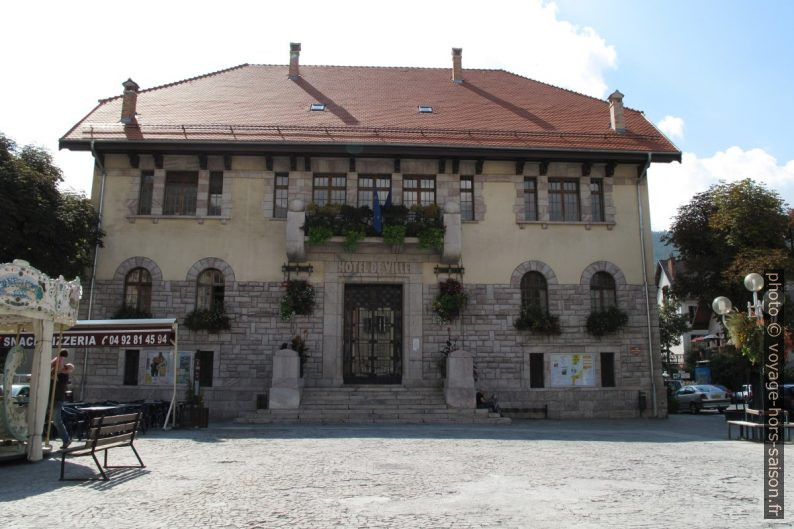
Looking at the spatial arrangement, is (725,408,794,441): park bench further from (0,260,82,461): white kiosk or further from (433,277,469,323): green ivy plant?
(0,260,82,461): white kiosk

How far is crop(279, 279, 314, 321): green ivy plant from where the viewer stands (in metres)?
19.2

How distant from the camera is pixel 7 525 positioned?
6.23m

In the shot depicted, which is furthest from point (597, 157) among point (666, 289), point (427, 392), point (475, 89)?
point (666, 289)

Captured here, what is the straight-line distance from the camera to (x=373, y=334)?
1983 centimetres

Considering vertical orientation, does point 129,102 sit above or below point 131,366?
above

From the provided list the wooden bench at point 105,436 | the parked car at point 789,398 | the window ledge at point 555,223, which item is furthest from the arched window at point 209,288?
the parked car at point 789,398

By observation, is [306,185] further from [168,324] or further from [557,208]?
[557,208]

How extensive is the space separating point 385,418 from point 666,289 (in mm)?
19707

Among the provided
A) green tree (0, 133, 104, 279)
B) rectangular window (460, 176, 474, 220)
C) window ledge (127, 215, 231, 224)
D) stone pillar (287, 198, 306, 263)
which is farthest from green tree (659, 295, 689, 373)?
green tree (0, 133, 104, 279)

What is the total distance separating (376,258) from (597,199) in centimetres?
799

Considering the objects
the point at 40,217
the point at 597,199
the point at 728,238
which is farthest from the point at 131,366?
the point at 728,238

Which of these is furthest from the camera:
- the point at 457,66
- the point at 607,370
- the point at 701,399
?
the point at 701,399

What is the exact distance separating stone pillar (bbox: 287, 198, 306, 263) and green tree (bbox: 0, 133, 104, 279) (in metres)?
6.11

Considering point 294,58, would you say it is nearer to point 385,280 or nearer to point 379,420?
point 385,280
